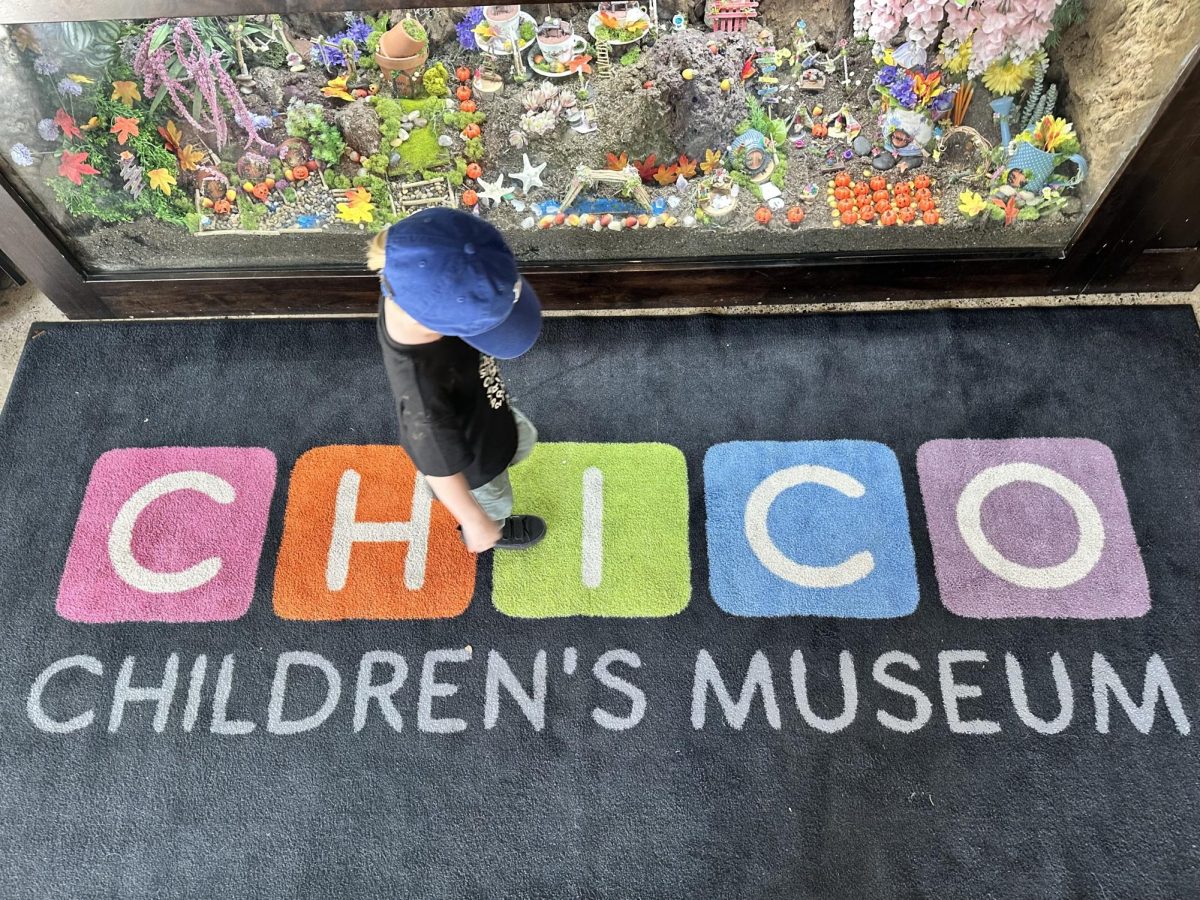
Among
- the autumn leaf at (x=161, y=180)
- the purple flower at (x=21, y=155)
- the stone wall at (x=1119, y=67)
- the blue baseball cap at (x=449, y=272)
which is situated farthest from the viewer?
the autumn leaf at (x=161, y=180)

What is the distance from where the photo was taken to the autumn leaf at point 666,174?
179 cm

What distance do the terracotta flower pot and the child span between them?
0.62 m

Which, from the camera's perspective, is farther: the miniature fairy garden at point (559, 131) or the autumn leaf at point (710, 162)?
the autumn leaf at point (710, 162)

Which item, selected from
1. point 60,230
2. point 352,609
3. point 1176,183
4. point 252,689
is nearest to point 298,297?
point 60,230

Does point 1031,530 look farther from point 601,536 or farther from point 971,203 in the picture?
point 601,536

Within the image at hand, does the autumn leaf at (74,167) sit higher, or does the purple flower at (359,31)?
the purple flower at (359,31)

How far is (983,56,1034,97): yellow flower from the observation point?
162 centimetres

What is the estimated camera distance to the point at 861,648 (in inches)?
64.7

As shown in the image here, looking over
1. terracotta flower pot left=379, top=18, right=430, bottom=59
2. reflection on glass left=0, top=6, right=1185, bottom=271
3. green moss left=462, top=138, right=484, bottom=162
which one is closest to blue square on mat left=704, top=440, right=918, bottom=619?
reflection on glass left=0, top=6, right=1185, bottom=271

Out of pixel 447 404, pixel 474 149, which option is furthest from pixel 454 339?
pixel 474 149

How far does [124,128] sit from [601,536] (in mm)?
1255

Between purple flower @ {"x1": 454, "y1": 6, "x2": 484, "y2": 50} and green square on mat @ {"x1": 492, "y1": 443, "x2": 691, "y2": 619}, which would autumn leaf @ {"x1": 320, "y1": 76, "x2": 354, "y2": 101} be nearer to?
purple flower @ {"x1": 454, "y1": 6, "x2": 484, "y2": 50}

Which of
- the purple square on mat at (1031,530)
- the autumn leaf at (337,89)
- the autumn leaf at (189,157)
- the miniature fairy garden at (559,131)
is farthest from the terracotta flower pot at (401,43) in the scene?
the purple square on mat at (1031,530)

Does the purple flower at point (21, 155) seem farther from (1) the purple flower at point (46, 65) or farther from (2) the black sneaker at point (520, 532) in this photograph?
(2) the black sneaker at point (520, 532)
